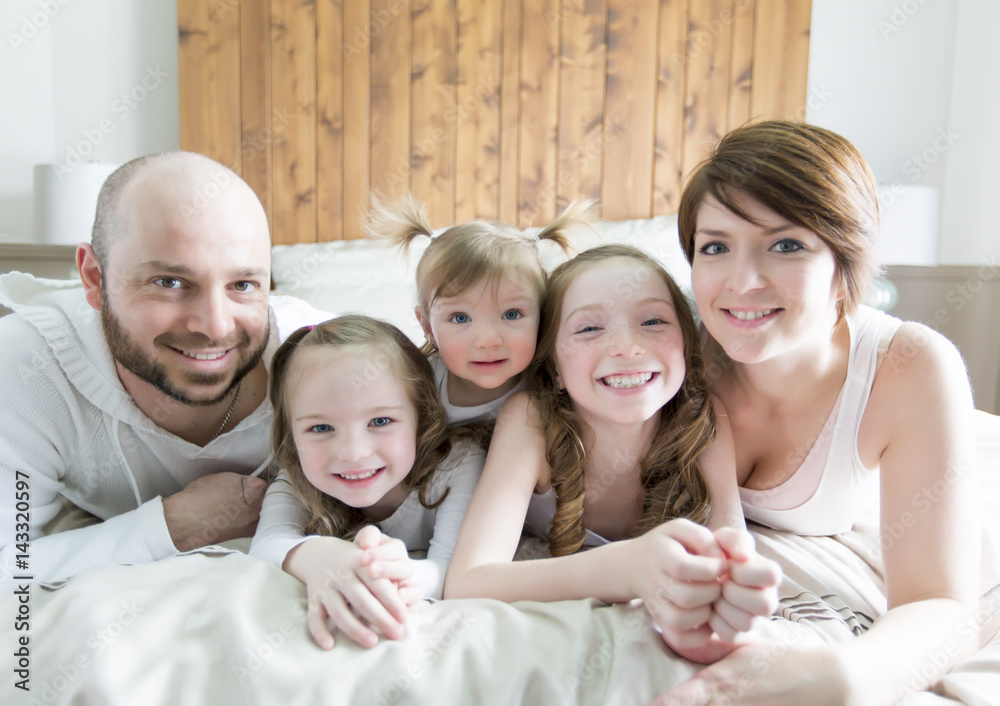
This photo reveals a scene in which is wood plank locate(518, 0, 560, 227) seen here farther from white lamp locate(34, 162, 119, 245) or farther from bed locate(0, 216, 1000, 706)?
bed locate(0, 216, 1000, 706)

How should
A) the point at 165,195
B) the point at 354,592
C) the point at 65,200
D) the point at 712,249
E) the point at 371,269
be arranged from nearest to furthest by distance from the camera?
the point at 354,592 → the point at 712,249 → the point at 165,195 → the point at 371,269 → the point at 65,200

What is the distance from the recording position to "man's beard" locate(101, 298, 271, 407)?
121cm

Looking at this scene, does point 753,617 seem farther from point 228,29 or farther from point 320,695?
point 228,29

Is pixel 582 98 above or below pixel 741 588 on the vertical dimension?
above

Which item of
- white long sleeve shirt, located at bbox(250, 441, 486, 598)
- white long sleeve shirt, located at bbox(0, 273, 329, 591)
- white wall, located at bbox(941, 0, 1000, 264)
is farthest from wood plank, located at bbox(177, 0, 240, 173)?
white wall, located at bbox(941, 0, 1000, 264)

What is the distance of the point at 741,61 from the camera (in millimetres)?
2752

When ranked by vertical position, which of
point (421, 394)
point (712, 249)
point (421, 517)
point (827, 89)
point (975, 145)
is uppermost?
point (827, 89)

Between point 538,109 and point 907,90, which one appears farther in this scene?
point 907,90

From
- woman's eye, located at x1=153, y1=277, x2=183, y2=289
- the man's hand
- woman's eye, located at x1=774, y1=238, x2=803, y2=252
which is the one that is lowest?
the man's hand

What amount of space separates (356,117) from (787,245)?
2.14m

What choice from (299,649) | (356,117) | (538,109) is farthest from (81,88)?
(299,649)

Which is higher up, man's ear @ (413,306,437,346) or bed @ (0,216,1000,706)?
man's ear @ (413,306,437,346)

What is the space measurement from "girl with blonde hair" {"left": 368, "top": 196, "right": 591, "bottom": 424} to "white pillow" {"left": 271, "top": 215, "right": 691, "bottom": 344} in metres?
0.63

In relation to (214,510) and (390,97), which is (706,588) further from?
(390,97)
